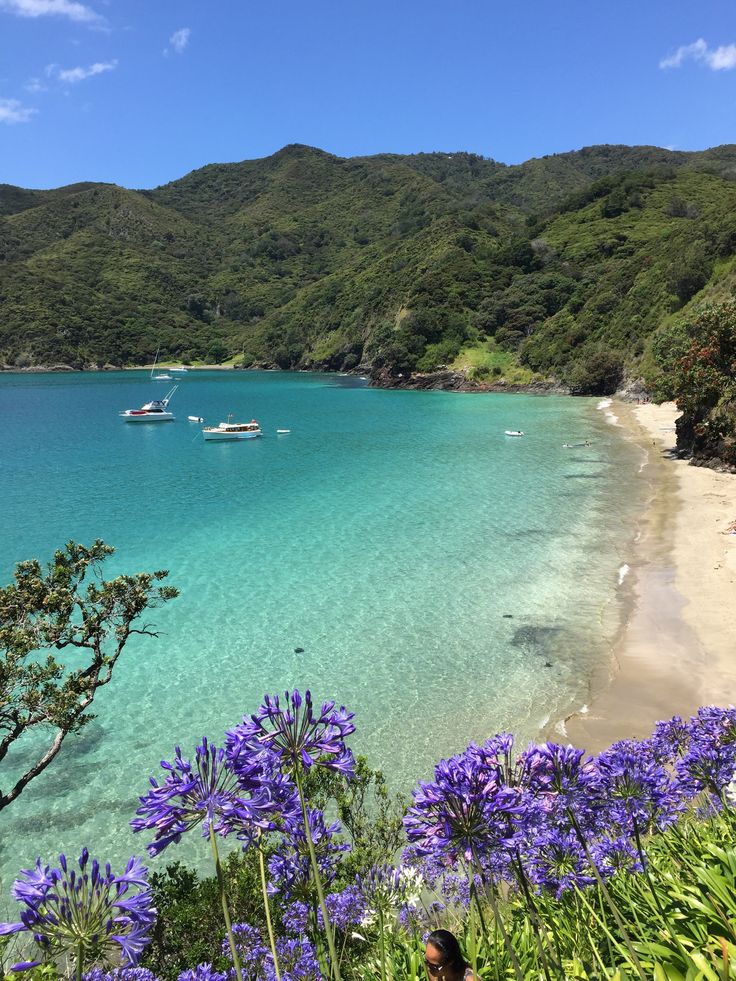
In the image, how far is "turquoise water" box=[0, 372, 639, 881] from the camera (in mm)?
12367

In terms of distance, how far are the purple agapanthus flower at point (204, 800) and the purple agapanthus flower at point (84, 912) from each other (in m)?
0.21

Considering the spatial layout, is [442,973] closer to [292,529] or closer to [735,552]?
[735,552]

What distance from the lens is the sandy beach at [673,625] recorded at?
1265 centimetres

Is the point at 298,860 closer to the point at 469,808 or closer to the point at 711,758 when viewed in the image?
the point at 469,808

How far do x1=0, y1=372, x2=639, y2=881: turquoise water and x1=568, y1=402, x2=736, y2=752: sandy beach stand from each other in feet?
2.67

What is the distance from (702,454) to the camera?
37.1 meters

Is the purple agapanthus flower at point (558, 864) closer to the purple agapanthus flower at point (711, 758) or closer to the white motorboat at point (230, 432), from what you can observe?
the purple agapanthus flower at point (711, 758)

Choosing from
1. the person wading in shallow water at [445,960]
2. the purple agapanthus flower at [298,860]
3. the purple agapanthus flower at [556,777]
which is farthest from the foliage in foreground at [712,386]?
the person wading in shallow water at [445,960]

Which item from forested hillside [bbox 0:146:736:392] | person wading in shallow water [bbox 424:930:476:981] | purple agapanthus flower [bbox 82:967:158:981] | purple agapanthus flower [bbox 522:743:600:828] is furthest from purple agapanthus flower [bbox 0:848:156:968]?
forested hillside [bbox 0:146:736:392]

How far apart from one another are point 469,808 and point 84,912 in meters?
1.89

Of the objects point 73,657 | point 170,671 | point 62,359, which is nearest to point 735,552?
point 170,671

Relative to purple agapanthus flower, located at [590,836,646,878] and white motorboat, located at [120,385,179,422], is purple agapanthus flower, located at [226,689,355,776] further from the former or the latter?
white motorboat, located at [120,385,179,422]

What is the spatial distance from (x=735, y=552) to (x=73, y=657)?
2265 centimetres

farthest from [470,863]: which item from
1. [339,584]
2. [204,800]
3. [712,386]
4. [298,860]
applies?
[712,386]
